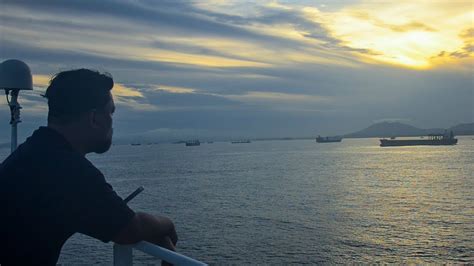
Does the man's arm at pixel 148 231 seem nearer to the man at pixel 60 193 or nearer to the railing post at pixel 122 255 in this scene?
the man at pixel 60 193

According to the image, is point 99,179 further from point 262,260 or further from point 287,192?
point 287,192

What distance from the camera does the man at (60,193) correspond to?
1.83 metres

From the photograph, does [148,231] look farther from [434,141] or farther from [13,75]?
[434,141]

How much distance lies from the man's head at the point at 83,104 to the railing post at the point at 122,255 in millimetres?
477

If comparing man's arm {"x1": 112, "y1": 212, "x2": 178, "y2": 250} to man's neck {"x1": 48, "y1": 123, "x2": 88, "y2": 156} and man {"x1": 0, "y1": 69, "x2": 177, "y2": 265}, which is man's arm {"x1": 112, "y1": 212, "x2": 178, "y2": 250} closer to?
man {"x1": 0, "y1": 69, "x2": 177, "y2": 265}

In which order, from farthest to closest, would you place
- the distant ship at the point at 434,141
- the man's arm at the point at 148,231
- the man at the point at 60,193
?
the distant ship at the point at 434,141
the man's arm at the point at 148,231
the man at the point at 60,193

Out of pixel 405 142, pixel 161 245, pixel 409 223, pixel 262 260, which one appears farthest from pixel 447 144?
pixel 161 245

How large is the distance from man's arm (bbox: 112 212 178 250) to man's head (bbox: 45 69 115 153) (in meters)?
0.40

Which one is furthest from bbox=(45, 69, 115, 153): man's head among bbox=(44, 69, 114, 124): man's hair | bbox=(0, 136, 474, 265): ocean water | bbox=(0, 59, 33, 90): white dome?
bbox=(0, 136, 474, 265): ocean water

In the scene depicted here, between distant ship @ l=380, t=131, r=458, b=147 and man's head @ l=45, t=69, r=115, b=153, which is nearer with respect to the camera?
man's head @ l=45, t=69, r=115, b=153

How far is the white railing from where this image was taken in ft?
6.07

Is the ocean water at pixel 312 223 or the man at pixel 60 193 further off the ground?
the man at pixel 60 193

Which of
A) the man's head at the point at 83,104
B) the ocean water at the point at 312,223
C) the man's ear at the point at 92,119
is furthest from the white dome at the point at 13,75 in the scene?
the ocean water at the point at 312,223

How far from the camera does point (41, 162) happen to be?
1907 millimetres
